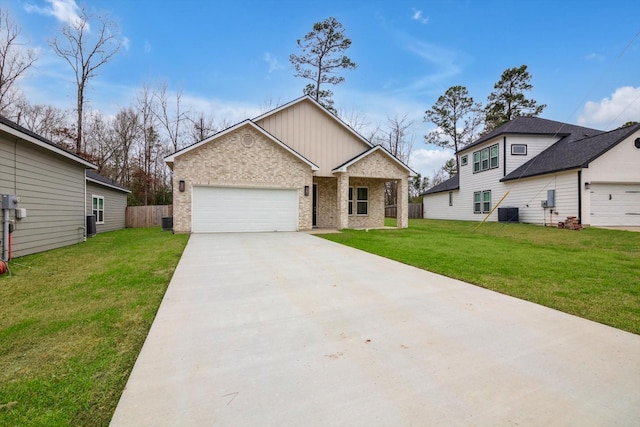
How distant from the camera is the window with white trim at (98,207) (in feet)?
45.9

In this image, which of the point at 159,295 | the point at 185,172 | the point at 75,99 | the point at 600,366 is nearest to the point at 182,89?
the point at 75,99

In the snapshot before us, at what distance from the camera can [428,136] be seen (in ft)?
104

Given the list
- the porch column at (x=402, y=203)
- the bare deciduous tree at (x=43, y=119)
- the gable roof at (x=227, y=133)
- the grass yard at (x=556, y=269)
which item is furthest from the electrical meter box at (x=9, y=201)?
the bare deciduous tree at (x=43, y=119)

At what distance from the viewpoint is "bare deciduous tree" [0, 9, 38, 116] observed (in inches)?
666

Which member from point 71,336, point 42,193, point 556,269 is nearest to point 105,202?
point 42,193

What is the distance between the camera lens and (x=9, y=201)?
6.55 meters

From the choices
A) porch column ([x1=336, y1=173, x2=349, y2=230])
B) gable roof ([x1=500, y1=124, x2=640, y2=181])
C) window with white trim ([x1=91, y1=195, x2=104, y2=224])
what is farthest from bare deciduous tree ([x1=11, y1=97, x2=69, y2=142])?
gable roof ([x1=500, y1=124, x2=640, y2=181])

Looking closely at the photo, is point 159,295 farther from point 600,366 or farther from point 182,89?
point 182,89

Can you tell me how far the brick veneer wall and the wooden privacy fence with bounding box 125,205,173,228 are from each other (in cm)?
849

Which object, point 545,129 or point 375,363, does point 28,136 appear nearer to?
point 375,363

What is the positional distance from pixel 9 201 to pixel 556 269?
11.6 metres

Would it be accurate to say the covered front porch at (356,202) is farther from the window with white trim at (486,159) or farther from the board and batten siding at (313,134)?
the window with white trim at (486,159)

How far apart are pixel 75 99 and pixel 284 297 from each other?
2421 centimetres

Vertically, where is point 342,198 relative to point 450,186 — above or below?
below
